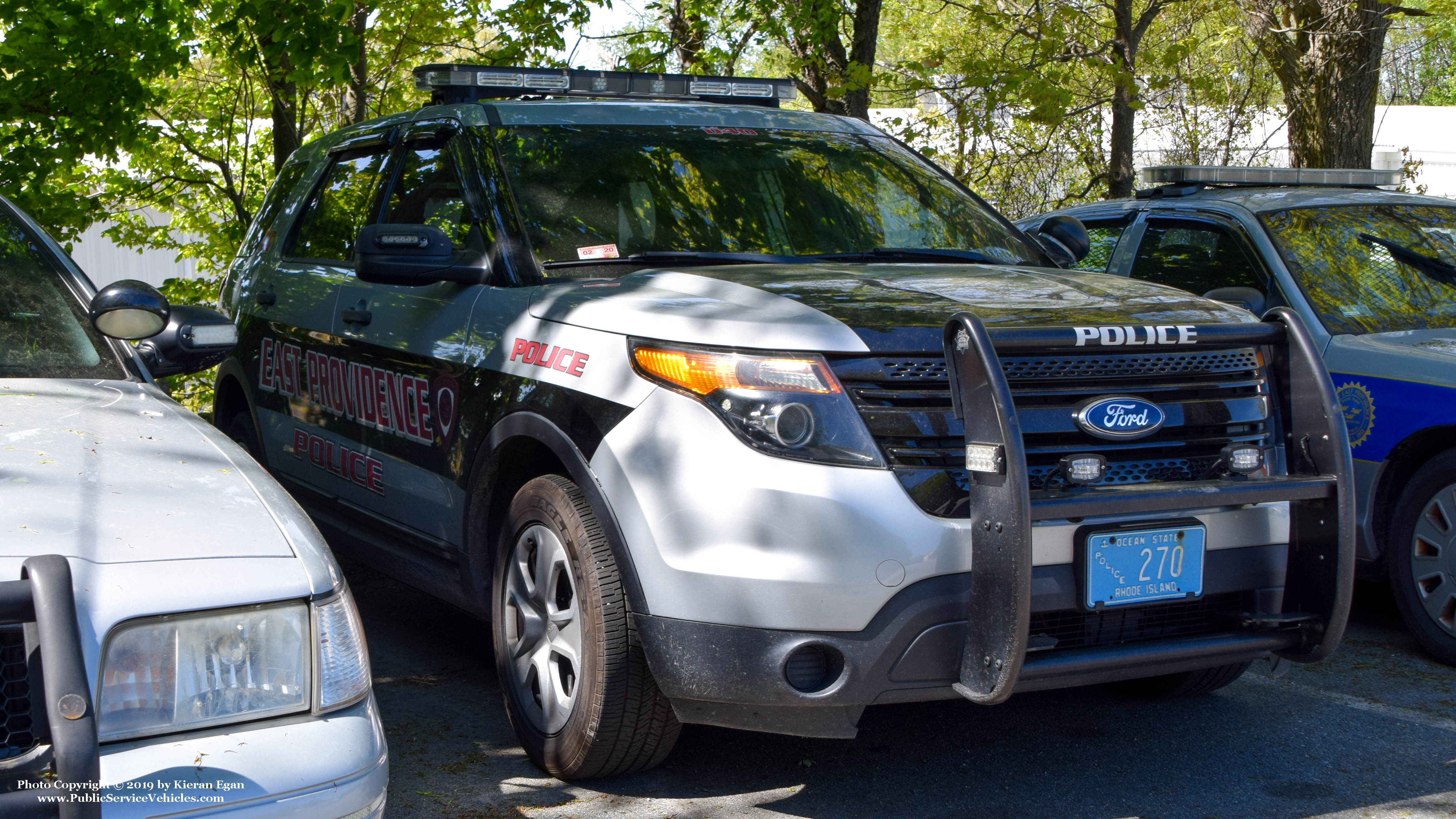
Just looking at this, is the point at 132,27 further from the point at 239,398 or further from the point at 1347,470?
the point at 1347,470

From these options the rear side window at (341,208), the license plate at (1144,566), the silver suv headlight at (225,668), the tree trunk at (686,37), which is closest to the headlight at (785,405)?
the license plate at (1144,566)

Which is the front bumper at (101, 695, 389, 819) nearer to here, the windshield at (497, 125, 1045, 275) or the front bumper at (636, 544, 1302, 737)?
the front bumper at (636, 544, 1302, 737)

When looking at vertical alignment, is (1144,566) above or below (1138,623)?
above

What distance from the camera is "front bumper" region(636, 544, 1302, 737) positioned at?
3094mm

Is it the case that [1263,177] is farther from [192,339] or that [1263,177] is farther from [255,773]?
[255,773]

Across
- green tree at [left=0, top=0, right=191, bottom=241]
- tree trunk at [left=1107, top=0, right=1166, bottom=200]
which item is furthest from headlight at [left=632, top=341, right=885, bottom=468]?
tree trunk at [left=1107, top=0, right=1166, bottom=200]

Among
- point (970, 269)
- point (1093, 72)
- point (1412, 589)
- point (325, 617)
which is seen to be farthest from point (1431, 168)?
point (325, 617)

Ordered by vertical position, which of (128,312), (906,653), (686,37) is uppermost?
(686,37)

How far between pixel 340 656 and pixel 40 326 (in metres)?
1.66

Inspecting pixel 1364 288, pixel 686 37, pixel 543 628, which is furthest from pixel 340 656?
pixel 686 37

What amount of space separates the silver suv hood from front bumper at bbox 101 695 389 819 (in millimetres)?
307

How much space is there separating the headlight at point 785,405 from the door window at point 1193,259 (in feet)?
10.5

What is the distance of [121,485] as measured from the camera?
8.37 feet

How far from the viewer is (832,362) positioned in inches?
125
